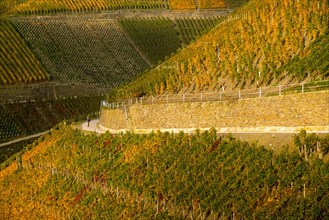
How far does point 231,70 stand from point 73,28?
6968 cm

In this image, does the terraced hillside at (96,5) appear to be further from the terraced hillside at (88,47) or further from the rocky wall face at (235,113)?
the rocky wall face at (235,113)

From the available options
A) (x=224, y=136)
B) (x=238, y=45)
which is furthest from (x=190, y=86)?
(x=224, y=136)

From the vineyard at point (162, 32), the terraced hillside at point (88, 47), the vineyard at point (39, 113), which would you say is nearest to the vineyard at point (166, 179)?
the vineyard at point (39, 113)

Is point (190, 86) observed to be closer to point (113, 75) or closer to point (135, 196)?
point (135, 196)

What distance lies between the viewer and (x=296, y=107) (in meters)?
45.3

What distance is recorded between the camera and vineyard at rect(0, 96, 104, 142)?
92562mm

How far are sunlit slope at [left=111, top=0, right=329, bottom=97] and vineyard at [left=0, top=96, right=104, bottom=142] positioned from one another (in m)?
20.6

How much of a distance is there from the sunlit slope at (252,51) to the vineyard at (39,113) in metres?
20.6

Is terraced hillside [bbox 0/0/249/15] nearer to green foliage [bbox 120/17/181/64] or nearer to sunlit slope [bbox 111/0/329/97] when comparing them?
green foliage [bbox 120/17/181/64]

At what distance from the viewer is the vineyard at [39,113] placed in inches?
3644

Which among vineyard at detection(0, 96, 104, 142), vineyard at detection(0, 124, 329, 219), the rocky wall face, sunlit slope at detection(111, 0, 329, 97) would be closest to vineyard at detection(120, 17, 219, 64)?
vineyard at detection(0, 96, 104, 142)

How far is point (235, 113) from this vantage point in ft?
166

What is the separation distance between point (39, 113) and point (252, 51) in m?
42.9

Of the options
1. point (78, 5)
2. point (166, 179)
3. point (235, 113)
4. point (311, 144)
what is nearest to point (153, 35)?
point (78, 5)
